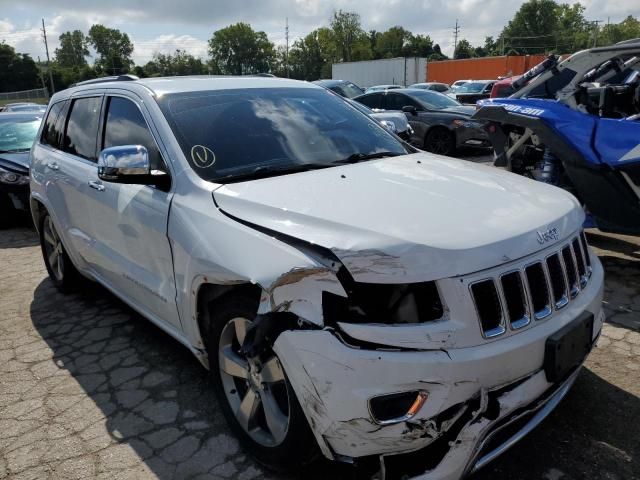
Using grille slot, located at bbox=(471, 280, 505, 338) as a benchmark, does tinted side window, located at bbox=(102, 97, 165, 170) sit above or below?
above

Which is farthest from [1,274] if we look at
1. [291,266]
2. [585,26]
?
[585,26]

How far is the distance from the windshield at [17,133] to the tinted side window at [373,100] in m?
7.30

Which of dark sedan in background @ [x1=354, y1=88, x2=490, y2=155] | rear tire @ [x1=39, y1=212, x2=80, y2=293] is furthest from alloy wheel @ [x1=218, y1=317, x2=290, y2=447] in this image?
dark sedan in background @ [x1=354, y1=88, x2=490, y2=155]

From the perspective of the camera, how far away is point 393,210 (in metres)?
2.28

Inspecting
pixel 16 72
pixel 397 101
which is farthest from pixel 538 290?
pixel 16 72

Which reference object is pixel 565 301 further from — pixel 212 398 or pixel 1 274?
pixel 1 274

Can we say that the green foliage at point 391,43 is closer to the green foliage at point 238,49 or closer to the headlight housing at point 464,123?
the green foliage at point 238,49

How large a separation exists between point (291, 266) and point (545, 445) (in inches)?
61.7

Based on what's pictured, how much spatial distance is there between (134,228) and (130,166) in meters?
0.47

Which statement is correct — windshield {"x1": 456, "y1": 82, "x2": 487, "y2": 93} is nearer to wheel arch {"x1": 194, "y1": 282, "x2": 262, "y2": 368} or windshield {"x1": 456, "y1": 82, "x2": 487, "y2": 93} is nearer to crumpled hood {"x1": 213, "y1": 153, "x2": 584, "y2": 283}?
crumpled hood {"x1": 213, "y1": 153, "x2": 584, "y2": 283}

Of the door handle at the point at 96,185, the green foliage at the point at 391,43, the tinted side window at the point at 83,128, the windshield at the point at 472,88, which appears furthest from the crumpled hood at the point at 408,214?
the green foliage at the point at 391,43

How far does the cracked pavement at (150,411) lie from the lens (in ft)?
8.37

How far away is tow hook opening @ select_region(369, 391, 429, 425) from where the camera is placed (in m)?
1.89

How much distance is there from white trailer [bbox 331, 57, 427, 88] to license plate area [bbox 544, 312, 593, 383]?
36428 millimetres
